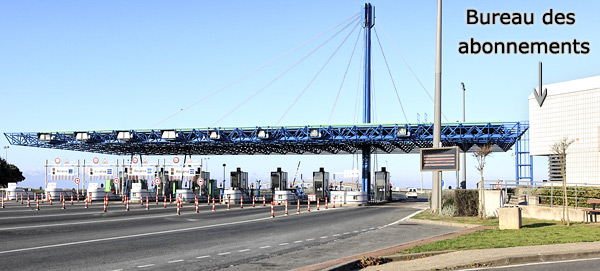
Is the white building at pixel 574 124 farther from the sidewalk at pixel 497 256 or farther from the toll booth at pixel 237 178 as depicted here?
the toll booth at pixel 237 178

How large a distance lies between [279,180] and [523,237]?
177 ft

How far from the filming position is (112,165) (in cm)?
7175

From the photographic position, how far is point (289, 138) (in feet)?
235

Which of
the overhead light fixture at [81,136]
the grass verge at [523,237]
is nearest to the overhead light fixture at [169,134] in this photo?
the overhead light fixture at [81,136]

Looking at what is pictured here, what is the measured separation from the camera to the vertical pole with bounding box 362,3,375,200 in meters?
72.0

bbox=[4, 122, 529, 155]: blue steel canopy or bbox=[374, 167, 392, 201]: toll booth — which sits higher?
bbox=[4, 122, 529, 155]: blue steel canopy

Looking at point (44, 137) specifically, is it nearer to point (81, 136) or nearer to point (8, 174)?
point (81, 136)

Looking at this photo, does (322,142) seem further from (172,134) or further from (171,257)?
(171,257)

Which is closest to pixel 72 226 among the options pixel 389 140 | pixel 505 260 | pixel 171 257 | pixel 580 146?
pixel 171 257

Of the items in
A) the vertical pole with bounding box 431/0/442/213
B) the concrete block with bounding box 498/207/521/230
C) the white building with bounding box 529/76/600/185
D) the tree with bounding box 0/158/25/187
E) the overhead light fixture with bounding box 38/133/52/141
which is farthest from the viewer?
the tree with bounding box 0/158/25/187

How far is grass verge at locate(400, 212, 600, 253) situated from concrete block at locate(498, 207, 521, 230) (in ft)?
0.87

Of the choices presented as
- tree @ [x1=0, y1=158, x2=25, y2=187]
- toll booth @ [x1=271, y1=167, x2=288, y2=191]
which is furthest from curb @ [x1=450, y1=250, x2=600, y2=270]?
tree @ [x1=0, y1=158, x2=25, y2=187]

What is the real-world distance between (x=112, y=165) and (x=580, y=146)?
52738 mm

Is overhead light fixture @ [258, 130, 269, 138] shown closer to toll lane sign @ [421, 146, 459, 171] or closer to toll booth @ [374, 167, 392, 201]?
toll booth @ [374, 167, 392, 201]
